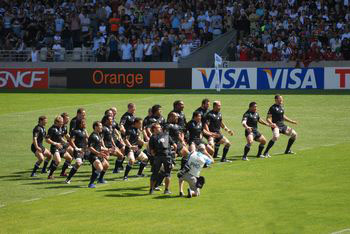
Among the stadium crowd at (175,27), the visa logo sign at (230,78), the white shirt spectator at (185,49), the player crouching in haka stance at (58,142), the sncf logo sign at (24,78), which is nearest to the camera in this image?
the player crouching in haka stance at (58,142)

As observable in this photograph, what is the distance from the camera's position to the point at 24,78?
5300 cm

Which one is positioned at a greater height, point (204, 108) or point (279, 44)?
point (279, 44)

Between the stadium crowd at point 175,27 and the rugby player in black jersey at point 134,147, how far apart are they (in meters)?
25.1

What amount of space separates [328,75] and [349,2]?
6851mm

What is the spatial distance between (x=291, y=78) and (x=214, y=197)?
27.8 m

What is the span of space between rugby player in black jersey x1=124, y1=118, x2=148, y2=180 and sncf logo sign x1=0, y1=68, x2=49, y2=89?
2959 centimetres

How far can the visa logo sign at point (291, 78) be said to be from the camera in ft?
151

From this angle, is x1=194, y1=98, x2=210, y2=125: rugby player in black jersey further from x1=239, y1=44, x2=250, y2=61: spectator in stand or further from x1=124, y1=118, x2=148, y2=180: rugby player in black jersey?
x1=239, y1=44, x2=250, y2=61: spectator in stand

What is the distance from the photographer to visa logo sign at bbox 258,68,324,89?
151ft

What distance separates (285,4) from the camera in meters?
50.9

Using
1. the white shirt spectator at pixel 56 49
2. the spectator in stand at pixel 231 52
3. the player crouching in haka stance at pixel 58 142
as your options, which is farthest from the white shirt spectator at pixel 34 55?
the player crouching in haka stance at pixel 58 142

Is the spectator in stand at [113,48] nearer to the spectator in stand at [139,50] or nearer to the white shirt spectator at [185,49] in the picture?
the spectator in stand at [139,50]

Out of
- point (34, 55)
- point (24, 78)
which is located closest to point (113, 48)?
point (34, 55)

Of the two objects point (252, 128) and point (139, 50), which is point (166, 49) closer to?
point (139, 50)
